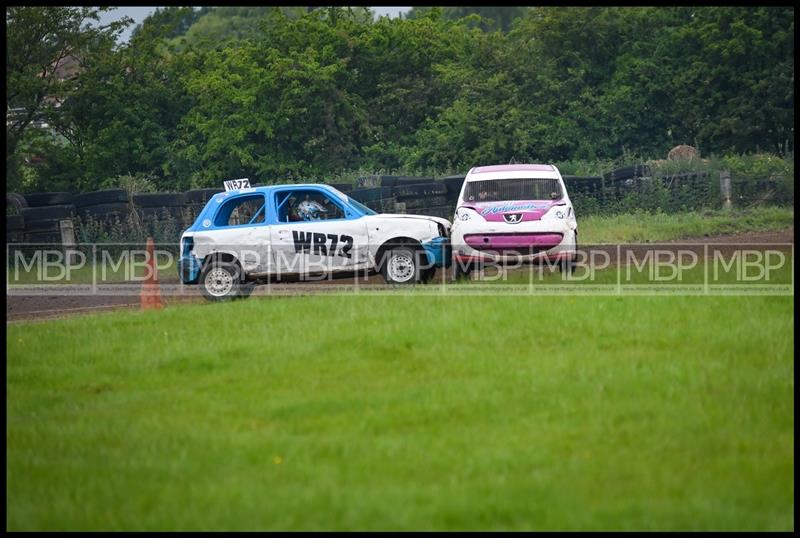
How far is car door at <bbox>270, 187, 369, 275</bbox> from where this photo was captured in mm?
17516

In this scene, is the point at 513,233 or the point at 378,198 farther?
the point at 378,198

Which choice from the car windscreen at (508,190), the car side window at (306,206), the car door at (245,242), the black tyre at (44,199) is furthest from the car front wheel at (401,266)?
the black tyre at (44,199)

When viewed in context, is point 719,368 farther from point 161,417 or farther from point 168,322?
point 168,322

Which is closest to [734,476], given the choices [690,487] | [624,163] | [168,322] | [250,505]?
[690,487]

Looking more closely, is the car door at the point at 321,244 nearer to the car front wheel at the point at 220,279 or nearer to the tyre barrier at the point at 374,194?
the car front wheel at the point at 220,279

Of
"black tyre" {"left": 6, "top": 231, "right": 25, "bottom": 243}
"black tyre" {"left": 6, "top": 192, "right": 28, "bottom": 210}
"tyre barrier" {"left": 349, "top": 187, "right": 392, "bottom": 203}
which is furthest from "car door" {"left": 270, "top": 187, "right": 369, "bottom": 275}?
"black tyre" {"left": 6, "top": 192, "right": 28, "bottom": 210}

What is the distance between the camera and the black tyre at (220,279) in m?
17.6

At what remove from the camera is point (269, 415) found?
9.91 meters

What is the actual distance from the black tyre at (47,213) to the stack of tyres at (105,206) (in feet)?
2.49

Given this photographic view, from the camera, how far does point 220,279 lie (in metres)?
17.6

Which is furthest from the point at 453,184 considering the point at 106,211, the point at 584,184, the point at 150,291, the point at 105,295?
the point at 150,291

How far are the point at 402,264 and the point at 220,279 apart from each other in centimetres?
264

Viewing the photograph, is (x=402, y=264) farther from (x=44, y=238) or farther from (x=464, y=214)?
(x=44, y=238)

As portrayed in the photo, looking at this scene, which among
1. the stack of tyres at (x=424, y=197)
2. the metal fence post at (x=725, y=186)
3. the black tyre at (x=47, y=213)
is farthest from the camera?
the metal fence post at (x=725, y=186)
